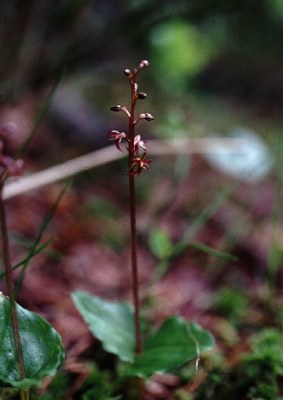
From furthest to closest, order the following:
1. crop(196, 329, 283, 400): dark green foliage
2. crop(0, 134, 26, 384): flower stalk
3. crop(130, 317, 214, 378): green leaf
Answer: crop(196, 329, 283, 400): dark green foliage < crop(130, 317, 214, 378): green leaf < crop(0, 134, 26, 384): flower stalk

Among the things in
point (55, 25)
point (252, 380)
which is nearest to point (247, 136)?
point (55, 25)

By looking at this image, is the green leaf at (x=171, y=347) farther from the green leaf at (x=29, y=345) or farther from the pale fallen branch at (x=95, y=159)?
the pale fallen branch at (x=95, y=159)

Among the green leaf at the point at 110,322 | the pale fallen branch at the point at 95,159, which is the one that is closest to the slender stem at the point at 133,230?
the green leaf at the point at 110,322

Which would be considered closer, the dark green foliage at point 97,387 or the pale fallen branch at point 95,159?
the dark green foliage at point 97,387

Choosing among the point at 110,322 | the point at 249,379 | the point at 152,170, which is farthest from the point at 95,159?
the point at 249,379

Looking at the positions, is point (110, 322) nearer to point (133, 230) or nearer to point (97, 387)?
point (97, 387)

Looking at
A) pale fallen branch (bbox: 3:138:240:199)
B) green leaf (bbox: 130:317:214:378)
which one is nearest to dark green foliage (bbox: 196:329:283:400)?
green leaf (bbox: 130:317:214:378)

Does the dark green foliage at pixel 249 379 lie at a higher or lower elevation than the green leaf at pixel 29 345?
lower

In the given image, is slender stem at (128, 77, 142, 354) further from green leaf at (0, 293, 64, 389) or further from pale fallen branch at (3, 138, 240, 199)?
pale fallen branch at (3, 138, 240, 199)
